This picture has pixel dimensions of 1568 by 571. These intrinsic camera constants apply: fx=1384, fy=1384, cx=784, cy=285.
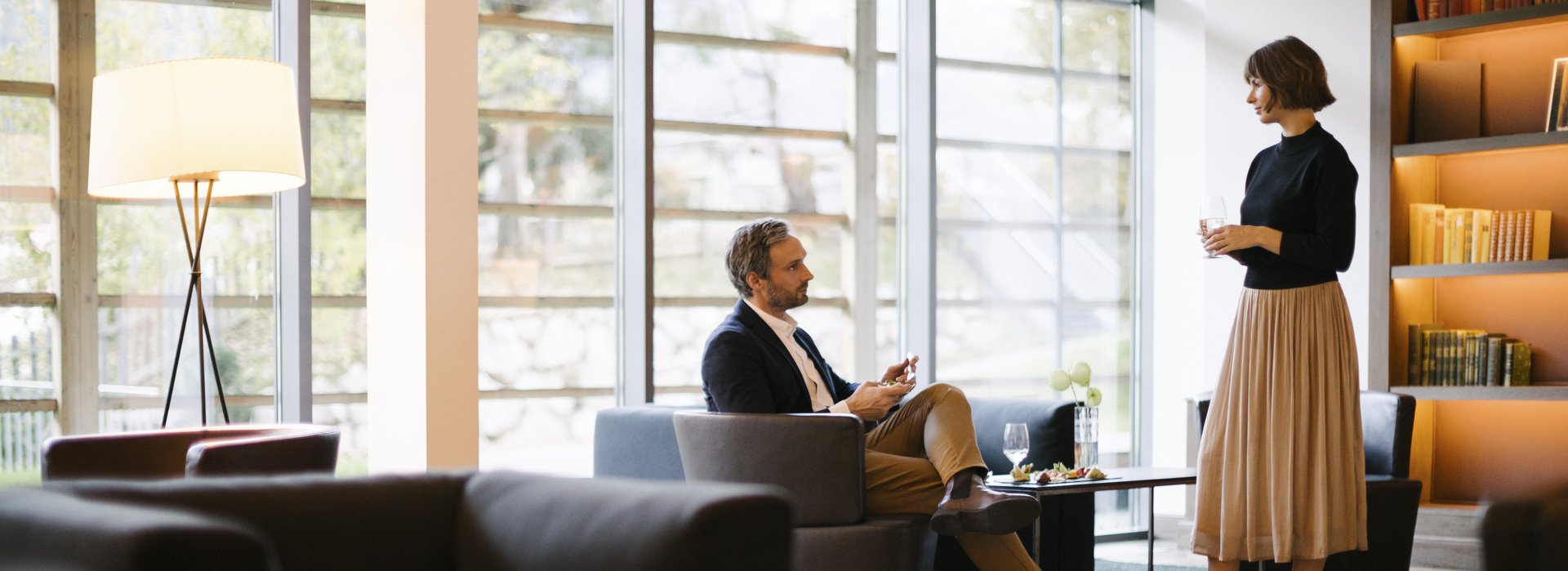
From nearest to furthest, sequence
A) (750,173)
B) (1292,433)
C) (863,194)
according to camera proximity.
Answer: (1292,433), (750,173), (863,194)

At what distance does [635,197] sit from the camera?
15.7 ft

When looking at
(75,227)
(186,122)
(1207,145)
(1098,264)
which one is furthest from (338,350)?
(1207,145)

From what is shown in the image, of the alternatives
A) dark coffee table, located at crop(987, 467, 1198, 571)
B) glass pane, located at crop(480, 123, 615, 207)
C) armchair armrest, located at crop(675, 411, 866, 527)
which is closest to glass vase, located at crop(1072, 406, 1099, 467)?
dark coffee table, located at crop(987, 467, 1198, 571)

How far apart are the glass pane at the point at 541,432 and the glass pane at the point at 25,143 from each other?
60.1 inches

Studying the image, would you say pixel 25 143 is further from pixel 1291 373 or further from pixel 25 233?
pixel 1291 373

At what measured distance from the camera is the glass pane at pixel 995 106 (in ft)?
18.5

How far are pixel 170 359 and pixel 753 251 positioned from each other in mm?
1825

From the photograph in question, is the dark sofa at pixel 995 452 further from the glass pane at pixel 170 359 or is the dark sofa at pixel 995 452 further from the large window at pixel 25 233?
the large window at pixel 25 233

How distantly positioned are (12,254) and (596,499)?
122 inches

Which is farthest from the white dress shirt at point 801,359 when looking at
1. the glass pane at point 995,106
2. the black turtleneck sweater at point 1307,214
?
the glass pane at point 995,106

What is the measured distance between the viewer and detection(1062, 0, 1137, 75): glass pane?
595cm

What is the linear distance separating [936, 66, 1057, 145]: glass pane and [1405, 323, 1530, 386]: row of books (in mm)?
1705

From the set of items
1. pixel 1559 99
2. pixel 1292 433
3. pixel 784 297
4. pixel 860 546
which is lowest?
pixel 860 546

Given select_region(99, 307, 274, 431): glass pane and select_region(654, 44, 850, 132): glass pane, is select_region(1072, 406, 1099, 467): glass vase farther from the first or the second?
select_region(99, 307, 274, 431): glass pane
